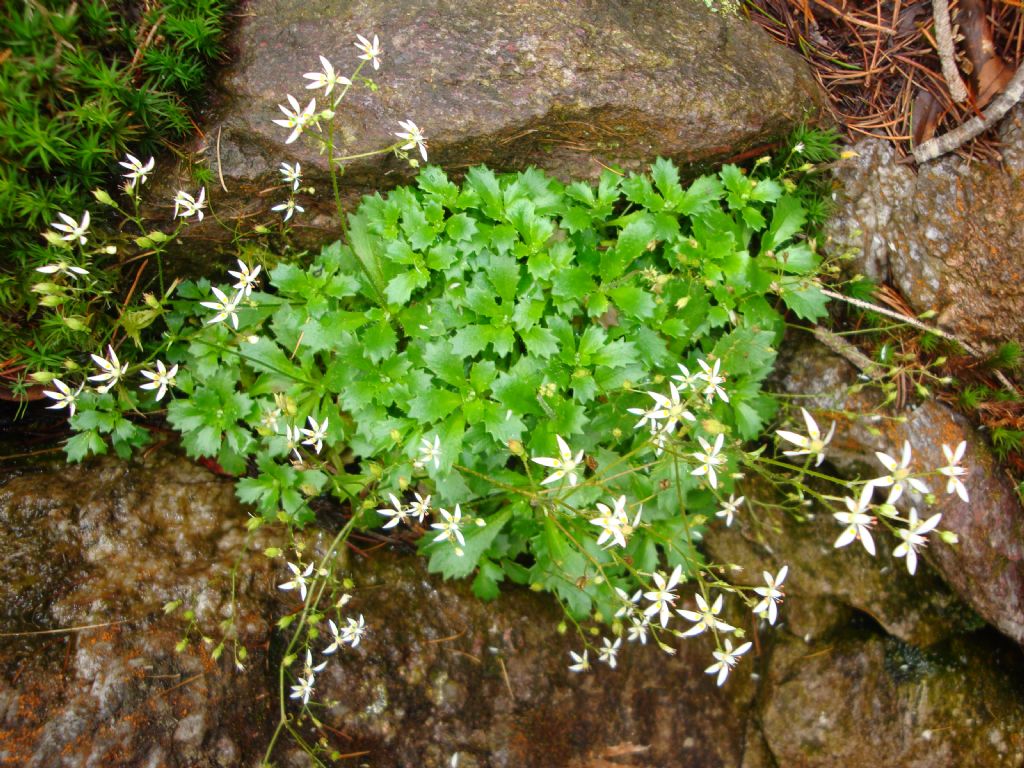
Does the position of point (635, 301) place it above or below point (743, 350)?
above

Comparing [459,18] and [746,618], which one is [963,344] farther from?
[459,18]

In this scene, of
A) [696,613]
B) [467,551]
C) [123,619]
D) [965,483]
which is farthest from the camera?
[965,483]

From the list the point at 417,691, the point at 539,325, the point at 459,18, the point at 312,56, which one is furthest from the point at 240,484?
the point at 459,18

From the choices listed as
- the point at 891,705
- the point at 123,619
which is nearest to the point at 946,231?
the point at 891,705

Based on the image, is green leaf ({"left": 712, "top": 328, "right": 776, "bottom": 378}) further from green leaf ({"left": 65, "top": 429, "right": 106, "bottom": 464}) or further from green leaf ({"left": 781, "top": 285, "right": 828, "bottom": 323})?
green leaf ({"left": 65, "top": 429, "right": 106, "bottom": 464})

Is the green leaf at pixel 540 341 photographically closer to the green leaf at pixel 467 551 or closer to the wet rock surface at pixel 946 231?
the green leaf at pixel 467 551

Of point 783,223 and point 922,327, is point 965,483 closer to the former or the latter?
point 922,327

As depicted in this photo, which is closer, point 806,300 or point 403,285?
point 403,285

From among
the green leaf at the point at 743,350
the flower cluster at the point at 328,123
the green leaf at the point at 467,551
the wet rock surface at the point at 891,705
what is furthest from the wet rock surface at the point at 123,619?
the wet rock surface at the point at 891,705
